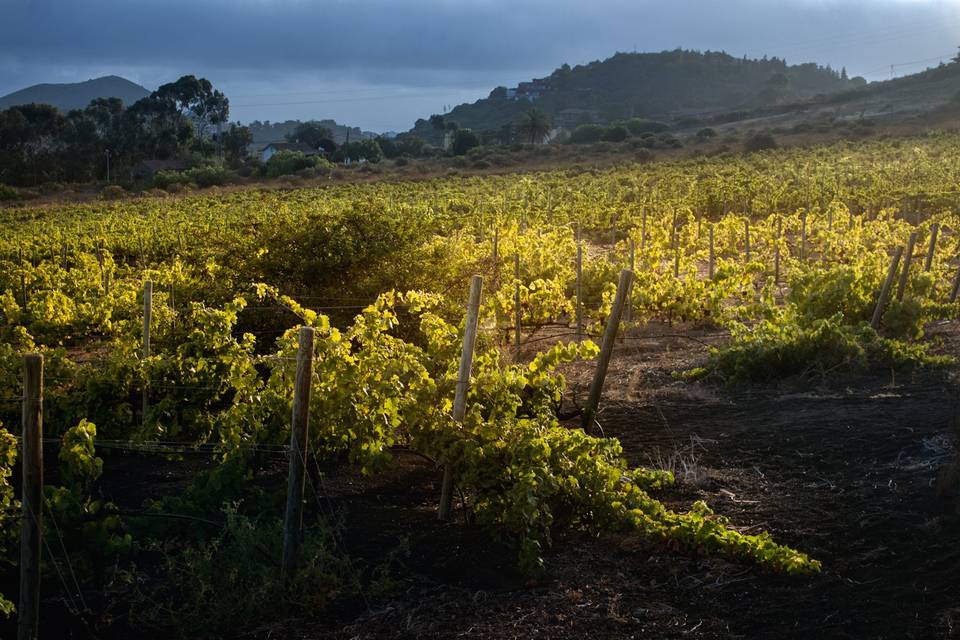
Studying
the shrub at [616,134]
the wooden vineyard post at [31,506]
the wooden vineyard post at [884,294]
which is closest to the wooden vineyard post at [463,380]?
the wooden vineyard post at [31,506]

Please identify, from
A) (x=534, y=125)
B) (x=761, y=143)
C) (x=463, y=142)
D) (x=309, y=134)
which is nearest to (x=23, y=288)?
(x=761, y=143)

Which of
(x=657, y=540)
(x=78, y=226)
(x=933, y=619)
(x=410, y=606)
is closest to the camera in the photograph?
(x=933, y=619)

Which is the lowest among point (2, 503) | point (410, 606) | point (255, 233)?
point (410, 606)

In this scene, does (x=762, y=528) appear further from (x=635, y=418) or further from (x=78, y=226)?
(x=78, y=226)

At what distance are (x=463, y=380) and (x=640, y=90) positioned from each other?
164 meters

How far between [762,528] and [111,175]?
201 ft

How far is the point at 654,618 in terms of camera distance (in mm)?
4879

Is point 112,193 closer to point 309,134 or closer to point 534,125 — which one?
point 534,125

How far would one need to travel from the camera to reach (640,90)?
162375mm

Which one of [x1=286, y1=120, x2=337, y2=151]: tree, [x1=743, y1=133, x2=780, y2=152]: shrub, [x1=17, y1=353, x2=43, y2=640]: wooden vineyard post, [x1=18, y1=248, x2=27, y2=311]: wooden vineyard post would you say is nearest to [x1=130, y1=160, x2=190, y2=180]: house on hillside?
[x1=286, y1=120, x2=337, y2=151]: tree

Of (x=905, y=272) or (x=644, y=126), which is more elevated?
(x=644, y=126)

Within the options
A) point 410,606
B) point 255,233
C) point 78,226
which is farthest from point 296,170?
point 410,606

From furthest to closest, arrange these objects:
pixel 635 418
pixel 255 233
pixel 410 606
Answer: pixel 255 233 → pixel 635 418 → pixel 410 606

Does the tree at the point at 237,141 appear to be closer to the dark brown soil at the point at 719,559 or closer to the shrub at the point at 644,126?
the shrub at the point at 644,126
